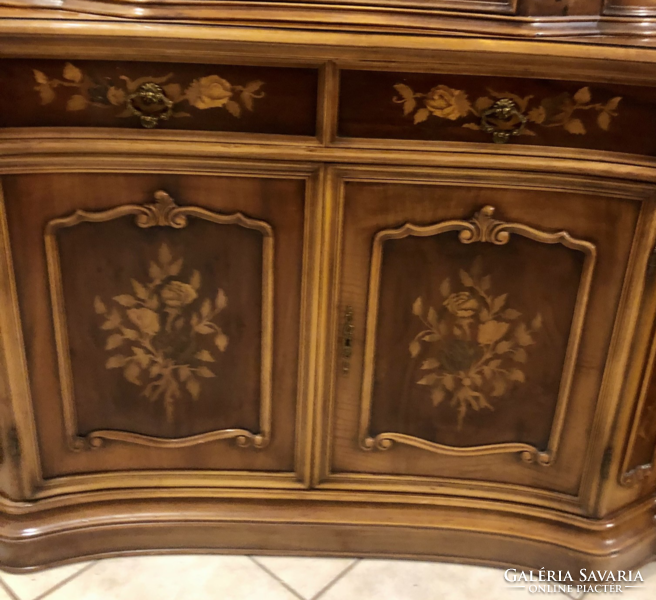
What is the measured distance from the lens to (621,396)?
3.57ft

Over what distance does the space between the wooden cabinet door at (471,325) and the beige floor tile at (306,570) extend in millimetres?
169

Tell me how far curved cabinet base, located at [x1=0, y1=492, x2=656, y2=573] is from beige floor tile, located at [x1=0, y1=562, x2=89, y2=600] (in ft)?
0.05

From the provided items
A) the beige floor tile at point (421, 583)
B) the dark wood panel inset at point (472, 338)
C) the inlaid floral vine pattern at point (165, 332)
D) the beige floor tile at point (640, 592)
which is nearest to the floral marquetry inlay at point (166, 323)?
the inlaid floral vine pattern at point (165, 332)

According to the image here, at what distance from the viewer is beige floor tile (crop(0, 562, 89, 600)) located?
116 cm

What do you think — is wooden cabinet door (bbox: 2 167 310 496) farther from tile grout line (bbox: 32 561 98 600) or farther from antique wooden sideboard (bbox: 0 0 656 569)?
tile grout line (bbox: 32 561 98 600)

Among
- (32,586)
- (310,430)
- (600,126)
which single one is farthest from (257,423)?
(600,126)

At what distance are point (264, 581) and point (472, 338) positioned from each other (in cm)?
58

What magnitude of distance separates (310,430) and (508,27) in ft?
2.28

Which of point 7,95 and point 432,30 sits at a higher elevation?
point 432,30

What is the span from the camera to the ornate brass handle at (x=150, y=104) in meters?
0.90

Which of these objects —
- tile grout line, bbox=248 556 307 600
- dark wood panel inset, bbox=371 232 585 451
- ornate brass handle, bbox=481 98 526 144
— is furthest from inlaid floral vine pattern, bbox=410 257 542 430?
tile grout line, bbox=248 556 307 600

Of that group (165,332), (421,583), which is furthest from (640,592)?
(165,332)

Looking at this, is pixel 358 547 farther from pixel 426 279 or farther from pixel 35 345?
pixel 35 345

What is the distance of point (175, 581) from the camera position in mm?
1196
